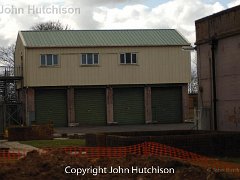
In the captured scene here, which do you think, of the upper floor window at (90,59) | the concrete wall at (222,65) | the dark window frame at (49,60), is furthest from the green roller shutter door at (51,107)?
the concrete wall at (222,65)

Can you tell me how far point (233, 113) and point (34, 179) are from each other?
504 inches

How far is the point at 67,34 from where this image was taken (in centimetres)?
5788

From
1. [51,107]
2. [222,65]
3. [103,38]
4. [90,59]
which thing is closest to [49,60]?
[90,59]

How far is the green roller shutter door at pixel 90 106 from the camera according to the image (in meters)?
54.8

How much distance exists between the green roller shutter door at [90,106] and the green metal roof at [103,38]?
4.52m

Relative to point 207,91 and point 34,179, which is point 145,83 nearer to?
point 207,91

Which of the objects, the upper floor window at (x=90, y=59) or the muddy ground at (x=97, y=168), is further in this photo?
the upper floor window at (x=90, y=59)

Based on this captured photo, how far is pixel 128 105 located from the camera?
55.8m

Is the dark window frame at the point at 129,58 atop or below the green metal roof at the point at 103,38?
below

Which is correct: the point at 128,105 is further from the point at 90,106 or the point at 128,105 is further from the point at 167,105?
the point at 167,105

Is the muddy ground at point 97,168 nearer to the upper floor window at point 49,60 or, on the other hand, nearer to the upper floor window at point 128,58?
the upper floor window at point 49,60

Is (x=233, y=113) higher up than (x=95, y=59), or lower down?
lower down

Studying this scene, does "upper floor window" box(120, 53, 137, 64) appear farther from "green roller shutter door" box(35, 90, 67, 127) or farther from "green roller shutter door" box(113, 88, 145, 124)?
"green roller shutter door" box(35, 90, 67, 127)

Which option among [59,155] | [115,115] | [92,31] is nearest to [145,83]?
[115,115]
